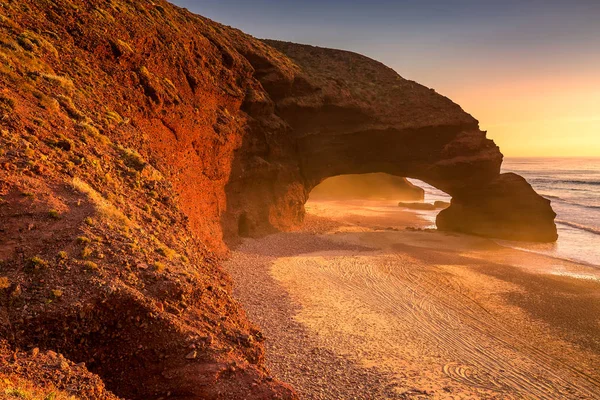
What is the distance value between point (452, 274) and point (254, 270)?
40.9 ft

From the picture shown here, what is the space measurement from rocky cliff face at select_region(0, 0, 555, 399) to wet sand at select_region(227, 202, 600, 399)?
3.63 metres

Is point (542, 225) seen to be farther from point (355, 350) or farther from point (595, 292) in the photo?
point (355, 350)

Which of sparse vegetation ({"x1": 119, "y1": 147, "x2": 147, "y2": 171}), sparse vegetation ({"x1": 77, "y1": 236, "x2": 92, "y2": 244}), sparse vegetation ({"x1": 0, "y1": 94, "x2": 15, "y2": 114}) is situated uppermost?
→ sparse vegetation ({"x1": 0, "y1": 94, "x2": 15, "y2": 114})

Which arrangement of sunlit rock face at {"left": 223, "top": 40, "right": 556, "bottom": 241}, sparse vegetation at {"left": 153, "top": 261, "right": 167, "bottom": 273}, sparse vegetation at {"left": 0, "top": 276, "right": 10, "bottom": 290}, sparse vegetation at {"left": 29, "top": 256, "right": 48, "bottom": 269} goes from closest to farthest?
1. sparse vegetation at {"left": 0, "top": 276, "right": 10, "bottom": 290}
2. sparse vegetation at {"left": 29, "top": 256, "right": 48, "bottom": 269}
3. sparse vegetation at {"left": 153, "top": 261, "right": 167, "bottom": 273}
4. sunlit rock face at {"left": 223, "top": 40, "right": 556, "bottom": 241}

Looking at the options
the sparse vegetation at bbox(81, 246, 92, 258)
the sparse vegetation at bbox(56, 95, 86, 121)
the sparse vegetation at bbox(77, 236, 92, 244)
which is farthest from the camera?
the sparse vegetation at bbox(56, 95, 86, 121)

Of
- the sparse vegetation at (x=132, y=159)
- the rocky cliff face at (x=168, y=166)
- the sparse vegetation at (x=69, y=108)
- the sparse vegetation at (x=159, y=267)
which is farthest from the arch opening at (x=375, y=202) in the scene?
the sparse vegetation at (x=159, y=267)

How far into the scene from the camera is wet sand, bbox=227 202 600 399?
12.1m

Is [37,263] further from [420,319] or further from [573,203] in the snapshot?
[573,203]

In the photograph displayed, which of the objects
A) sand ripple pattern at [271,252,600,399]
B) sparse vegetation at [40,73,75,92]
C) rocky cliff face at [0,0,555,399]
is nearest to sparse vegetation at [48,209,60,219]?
rocky cliff face at [0,0,555,399]

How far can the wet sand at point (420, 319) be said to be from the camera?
12109mm

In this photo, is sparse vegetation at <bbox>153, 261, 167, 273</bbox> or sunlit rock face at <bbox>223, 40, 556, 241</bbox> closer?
sparse vegetation at <bbox>153, 261, 167, 273</bbox>

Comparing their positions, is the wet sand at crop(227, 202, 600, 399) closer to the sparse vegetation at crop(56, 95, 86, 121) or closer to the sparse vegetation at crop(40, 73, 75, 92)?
the sparse vegetation at crop(56, 95, 86, 121)

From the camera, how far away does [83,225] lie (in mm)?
8312

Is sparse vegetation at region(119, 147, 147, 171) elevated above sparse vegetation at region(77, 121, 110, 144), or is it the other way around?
sparse vegetation at region(77, 121, 110, 144)
